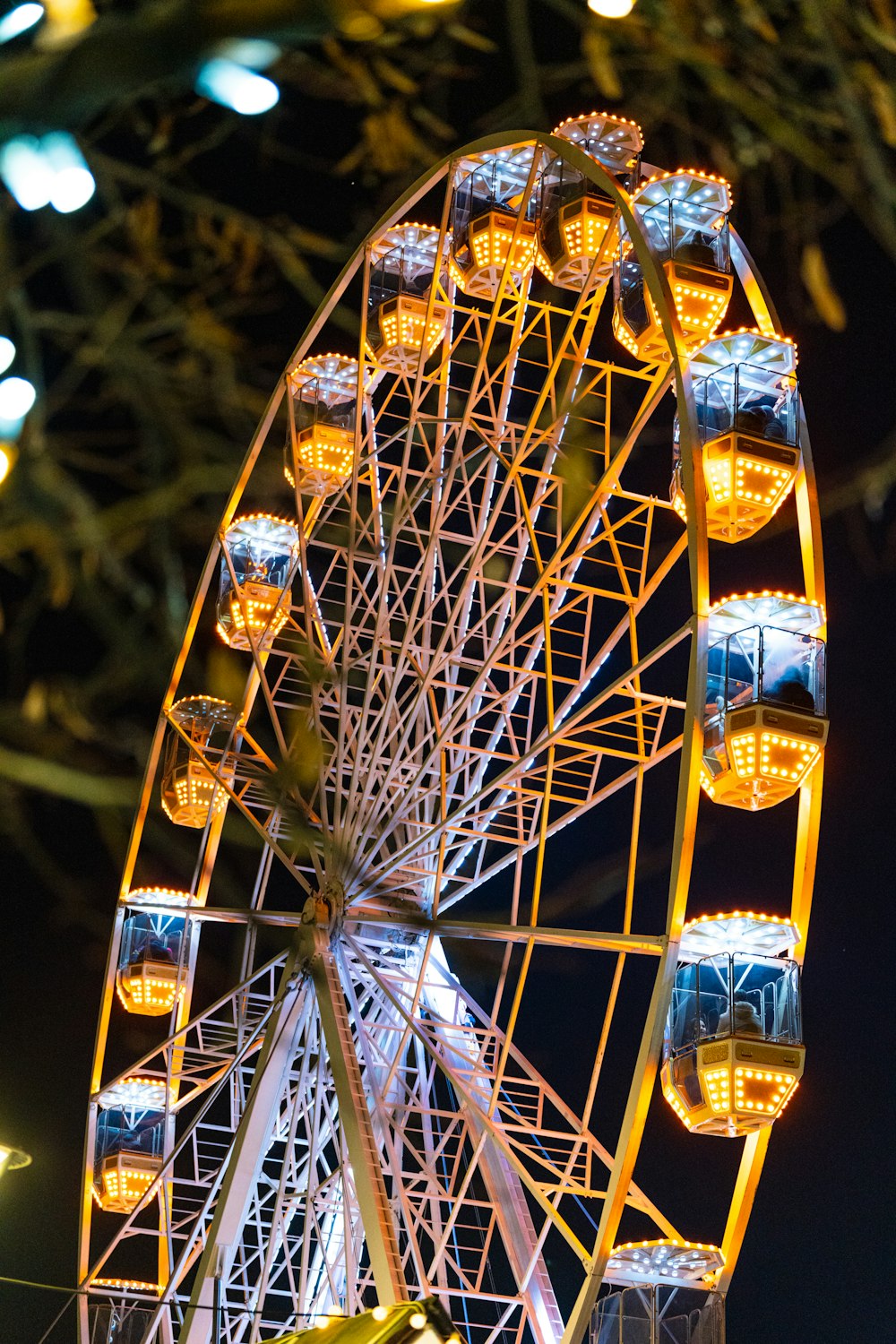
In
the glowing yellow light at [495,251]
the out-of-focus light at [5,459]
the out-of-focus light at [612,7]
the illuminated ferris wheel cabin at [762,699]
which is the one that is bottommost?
the out-of-focus light at [5,459]

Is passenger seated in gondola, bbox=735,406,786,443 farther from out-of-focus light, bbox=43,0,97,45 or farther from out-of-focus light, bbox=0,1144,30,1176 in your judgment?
out-of-focus light, bbox=43,0,97,45

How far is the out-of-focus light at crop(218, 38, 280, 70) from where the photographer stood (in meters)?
2.01

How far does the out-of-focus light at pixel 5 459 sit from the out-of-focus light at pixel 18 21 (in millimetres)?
768

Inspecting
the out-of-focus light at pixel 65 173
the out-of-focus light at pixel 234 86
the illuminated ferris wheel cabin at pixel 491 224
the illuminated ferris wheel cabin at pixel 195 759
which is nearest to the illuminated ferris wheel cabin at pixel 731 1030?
the illuminated ferris wheel cabin at pixel 491 224

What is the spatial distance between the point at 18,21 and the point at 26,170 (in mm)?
168

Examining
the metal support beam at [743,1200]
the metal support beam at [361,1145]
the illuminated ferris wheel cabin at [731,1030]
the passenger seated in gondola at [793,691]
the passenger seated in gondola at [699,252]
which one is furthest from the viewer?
the passenger seated in gondola at [699,252]

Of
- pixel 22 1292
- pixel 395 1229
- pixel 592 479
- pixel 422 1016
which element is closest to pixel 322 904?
pixel 422 1016

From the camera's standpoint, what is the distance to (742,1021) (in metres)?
10.5

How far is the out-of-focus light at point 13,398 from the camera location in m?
2.84

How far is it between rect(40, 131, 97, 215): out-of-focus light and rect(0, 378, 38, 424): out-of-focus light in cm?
49

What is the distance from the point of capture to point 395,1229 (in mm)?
11773

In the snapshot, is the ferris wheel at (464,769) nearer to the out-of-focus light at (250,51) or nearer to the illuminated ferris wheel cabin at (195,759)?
the illuminated ferris wheel cabin at (195,759)

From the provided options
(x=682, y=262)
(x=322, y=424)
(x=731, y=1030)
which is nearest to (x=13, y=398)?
(x=731, y=1030)

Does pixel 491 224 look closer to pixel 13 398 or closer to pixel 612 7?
pixel 13 398
